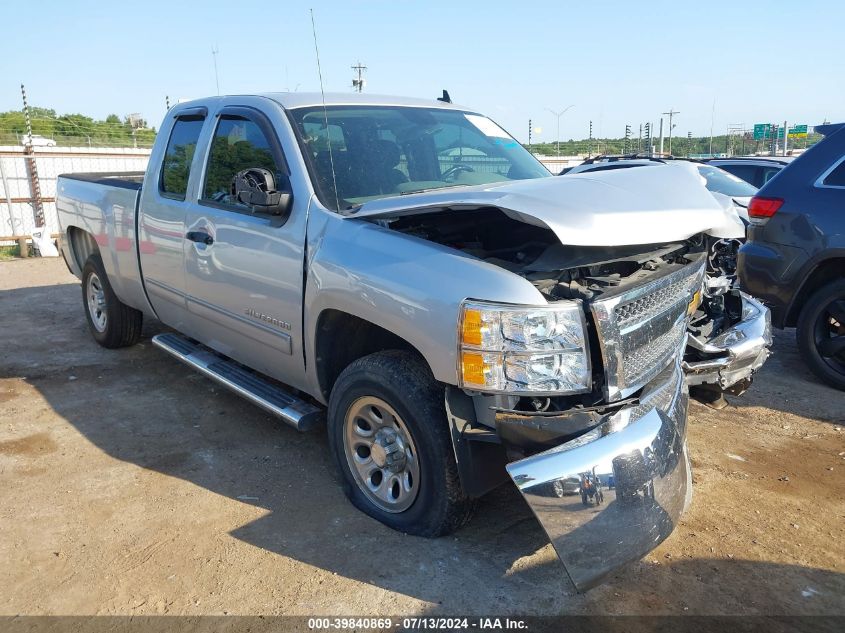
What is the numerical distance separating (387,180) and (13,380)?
380cm

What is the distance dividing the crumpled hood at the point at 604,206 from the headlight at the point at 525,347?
316 millimetres

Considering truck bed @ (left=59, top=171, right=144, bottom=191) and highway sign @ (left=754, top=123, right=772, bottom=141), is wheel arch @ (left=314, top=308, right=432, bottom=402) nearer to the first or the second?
truck bed @ (left=59, top=171, right=144, bottom=191)

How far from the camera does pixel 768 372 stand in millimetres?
5617

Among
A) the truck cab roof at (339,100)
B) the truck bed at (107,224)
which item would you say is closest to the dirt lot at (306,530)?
the truck bed at (107,224)

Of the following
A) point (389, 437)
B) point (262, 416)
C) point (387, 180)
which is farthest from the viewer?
point (262, 416)

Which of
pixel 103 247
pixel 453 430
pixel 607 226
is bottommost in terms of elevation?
pixel 453 430

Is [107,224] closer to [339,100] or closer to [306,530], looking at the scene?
[339,100]

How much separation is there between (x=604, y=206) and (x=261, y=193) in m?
1.71

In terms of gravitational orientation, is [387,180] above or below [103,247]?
above

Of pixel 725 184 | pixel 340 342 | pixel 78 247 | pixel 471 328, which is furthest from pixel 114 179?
pixel 725 184

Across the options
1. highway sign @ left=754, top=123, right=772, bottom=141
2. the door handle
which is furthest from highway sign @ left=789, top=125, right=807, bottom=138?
the door handle

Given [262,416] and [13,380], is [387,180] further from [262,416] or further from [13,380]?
[13,380]

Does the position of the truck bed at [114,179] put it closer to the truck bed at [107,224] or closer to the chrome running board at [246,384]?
the truck bed at [107,224]

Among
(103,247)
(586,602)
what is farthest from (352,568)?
(103,247)
